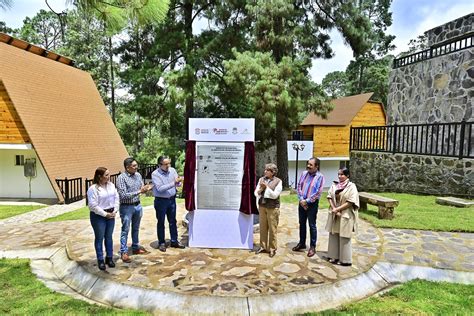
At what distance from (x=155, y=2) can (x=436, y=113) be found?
10.6 m

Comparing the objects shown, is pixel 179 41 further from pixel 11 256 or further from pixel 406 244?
pixel 406 244

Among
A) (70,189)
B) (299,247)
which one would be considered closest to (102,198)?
(299,247)

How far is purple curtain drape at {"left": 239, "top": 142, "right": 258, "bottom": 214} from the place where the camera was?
5.60m

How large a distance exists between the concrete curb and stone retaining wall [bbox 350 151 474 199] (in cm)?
489

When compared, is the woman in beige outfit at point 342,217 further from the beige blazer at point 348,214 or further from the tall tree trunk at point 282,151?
the tall tree trunk at point 282,151

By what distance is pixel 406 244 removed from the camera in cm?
601

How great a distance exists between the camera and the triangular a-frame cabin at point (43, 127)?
41.4 ft

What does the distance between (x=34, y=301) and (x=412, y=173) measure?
10.1 metres

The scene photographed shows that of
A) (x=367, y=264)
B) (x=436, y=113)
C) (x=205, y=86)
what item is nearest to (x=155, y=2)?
(x=367, y=264)

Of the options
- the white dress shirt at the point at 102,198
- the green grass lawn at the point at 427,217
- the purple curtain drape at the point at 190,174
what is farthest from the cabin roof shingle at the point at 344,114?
the white dress shirt at the point at 102,198

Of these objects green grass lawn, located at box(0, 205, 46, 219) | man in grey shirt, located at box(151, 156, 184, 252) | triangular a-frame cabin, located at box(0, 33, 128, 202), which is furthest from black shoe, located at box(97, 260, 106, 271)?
triangular a-frame cabin, located at box(0, 33, 128, 202)

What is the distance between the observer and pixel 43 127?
13383 mm

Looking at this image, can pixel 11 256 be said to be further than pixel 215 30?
No

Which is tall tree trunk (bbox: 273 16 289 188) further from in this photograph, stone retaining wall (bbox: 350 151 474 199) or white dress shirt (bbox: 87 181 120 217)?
white dress shirt (bbox: 87 181 120 217)
